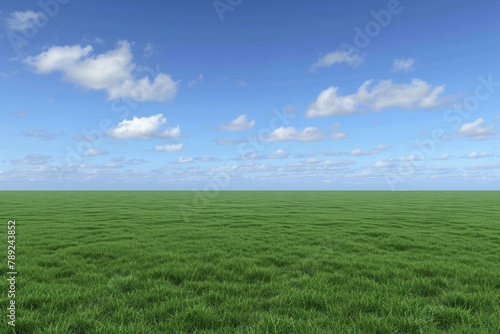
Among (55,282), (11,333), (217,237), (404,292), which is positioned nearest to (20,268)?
(55,282)

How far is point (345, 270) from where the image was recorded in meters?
7.10

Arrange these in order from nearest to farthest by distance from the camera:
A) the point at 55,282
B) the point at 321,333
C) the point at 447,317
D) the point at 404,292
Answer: the point at 321,333, the point at 447,317, the point at 404,292, the point at 55,282

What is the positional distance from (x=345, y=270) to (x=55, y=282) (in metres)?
6.50

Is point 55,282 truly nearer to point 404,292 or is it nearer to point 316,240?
point 404,292

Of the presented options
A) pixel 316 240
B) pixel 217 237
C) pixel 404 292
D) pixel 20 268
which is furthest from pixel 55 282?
pixel 316 240

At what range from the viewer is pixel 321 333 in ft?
13.2

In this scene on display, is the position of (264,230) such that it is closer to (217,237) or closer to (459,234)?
(217,237)

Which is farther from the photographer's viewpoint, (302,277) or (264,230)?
(264,230)

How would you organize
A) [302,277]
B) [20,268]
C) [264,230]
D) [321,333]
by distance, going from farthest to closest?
1. [264,230]
2. [20,268]
3. [302,277]
4. [321,333]

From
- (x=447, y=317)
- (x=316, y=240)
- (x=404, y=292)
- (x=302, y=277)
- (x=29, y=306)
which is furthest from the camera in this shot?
(x=316, y=240)

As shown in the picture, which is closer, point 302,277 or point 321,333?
point 321,333

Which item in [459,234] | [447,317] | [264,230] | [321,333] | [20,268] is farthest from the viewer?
[264,230]

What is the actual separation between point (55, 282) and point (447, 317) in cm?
736

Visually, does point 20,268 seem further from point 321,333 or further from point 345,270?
point 345,270
